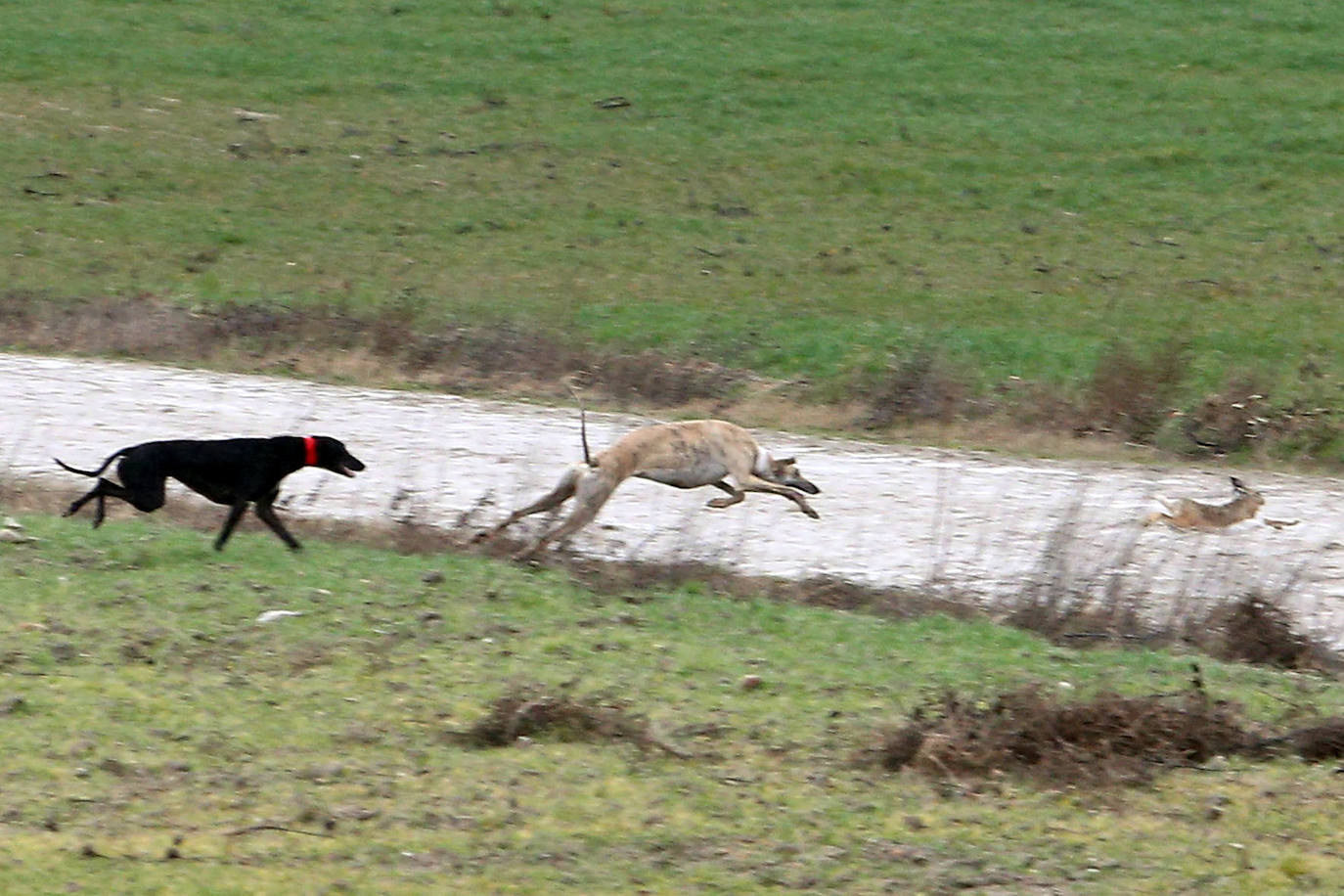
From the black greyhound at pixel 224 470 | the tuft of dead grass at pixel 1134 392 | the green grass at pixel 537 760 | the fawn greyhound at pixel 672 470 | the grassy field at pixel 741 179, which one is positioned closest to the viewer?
the green grass at pixel 537 760

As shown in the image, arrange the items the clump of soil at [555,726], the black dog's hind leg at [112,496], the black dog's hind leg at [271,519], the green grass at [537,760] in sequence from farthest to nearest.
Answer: the black dog's hind leg at [112,496], the black dog's hind leg at [271,519], the clump of soil at [555,726], the green grass at [537,760]

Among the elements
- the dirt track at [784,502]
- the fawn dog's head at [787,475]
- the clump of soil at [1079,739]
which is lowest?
the dirt track at [784,502]

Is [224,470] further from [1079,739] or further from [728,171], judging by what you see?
[728,171]

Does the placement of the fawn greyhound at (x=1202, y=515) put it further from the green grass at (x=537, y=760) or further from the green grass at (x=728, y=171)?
the green grass at (x=728, y=171)

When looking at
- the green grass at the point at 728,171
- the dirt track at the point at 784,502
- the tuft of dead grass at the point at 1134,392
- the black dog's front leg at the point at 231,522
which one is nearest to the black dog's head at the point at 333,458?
the black dog's front leg at the point at 231,522

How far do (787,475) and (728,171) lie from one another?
17.9m

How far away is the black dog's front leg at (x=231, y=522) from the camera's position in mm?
11430

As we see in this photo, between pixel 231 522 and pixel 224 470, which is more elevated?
pixel 224 470

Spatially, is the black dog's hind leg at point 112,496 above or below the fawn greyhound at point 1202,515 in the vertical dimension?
above

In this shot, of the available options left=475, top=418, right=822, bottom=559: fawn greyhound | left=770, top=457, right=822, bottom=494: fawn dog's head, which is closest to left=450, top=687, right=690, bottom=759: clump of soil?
left=475, top=418, right=822, bottom=559: fawn greyhound

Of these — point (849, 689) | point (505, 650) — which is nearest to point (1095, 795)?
point (849, 689)

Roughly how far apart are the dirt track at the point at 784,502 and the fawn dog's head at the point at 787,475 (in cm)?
46

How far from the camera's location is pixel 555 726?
8.17m

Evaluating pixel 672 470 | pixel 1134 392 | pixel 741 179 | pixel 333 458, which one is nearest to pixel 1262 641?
pixel 672 470
